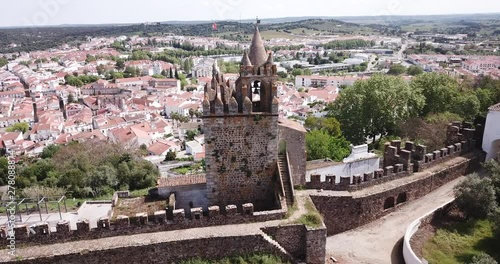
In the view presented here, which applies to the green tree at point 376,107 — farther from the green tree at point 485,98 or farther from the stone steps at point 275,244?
the stone steps at point 275,244

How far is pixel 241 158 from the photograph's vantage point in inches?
683

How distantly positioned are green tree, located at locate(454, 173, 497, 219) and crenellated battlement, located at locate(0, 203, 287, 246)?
939 cm

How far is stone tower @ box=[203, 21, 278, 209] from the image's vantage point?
1691 centimetres

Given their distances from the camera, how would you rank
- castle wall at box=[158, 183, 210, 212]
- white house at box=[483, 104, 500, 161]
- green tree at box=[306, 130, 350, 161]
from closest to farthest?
castle wall at box=[158, 183, 210, 212] → white house at box=[483, 104, 500, 161] → green tree at box=[306, 130, 350, 161]

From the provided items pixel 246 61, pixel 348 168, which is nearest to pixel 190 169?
pixel 348 168

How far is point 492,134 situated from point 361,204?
450 inches

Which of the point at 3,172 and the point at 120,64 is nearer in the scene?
the point at 3,172

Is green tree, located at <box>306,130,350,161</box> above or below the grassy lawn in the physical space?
above

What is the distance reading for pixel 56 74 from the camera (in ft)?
460

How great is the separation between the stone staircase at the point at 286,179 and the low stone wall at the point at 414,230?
4.99m

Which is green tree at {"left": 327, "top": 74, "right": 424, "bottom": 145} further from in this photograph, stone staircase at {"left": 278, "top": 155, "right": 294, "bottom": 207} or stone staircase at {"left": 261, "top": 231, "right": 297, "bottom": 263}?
stone staircase at {"left": 261, "top": 231, "right": 297, "bottom": 263}

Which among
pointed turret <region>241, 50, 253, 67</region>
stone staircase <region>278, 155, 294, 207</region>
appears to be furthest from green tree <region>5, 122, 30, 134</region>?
stone staircase <region>278, 155, 294, 207</region>

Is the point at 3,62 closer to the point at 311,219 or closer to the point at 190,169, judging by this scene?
the point at 190,169

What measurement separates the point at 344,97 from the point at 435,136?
1153 centimetres
